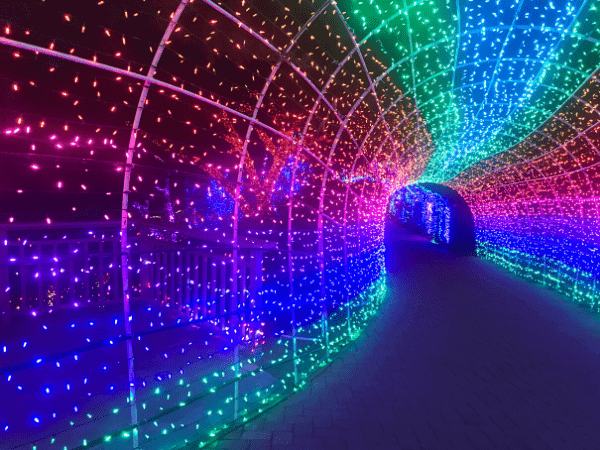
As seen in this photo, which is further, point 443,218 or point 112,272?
point 443,218

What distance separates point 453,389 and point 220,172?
722 centimetres

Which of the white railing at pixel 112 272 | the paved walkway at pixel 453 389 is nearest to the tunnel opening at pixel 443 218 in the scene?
the paved walkway at pixel 453 389

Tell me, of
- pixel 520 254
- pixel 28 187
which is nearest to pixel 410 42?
pixel 28 187

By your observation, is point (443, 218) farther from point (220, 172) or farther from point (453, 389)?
point (453, 389)

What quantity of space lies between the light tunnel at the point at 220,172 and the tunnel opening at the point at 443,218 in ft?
23.4

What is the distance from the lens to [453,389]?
14.6ft

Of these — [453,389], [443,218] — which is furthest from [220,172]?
[443,218]

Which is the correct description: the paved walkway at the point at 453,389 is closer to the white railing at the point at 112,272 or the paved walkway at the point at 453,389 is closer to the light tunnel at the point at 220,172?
the light tunnel at the point at 220,172

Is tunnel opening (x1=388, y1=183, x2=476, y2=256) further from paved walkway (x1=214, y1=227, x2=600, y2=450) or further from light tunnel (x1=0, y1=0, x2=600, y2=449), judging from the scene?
paved walkway (x1=214, y1=227, x2=600, y2=450)

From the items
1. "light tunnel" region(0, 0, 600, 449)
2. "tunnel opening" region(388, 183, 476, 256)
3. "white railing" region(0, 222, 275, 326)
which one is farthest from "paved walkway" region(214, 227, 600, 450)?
"tunnel opening" region(388, 183, 476, 256)

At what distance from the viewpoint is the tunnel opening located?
18.7 metres

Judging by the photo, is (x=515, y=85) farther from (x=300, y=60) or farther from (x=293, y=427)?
(x=293, y=427)

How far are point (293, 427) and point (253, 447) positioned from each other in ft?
1.50

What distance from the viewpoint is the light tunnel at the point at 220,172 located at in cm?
348
